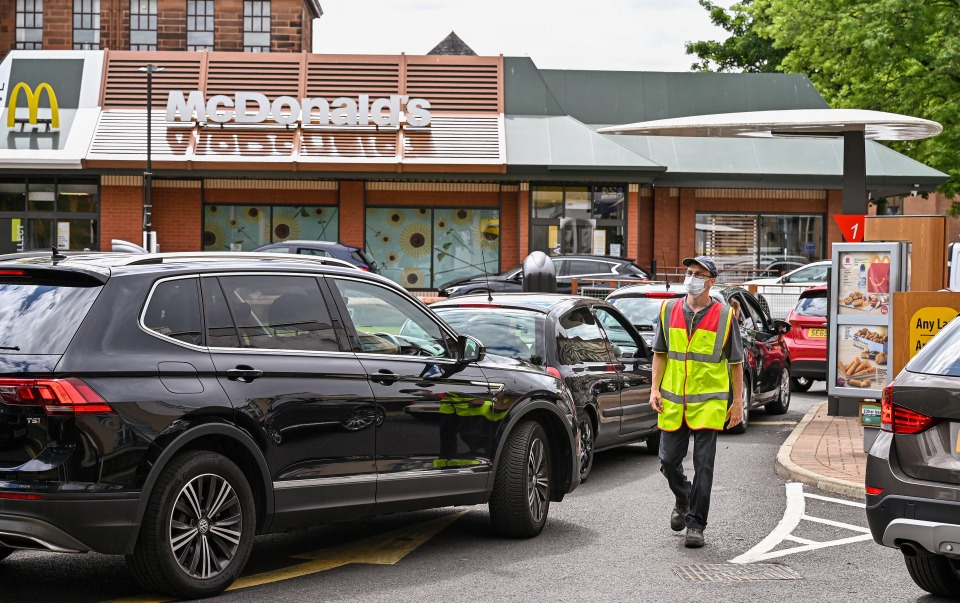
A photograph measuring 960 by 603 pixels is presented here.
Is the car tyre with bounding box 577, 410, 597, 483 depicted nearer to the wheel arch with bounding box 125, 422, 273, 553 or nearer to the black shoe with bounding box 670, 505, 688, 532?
the black shoe with bounding box 670, 505, 688, 532

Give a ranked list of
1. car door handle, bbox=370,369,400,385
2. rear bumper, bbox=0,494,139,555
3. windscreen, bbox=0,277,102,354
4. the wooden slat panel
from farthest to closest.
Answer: the wooden slat panel → car door handle, bbox=370,369,400,385 → windscreen, bbox=0,277,102,354 → rear bumper, bbox=0,494,139,555

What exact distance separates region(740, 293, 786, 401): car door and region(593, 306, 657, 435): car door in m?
3.08

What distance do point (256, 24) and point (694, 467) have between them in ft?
172

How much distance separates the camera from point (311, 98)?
34000 mm

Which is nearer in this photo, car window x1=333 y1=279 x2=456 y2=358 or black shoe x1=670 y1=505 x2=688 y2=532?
car window x1=333 y1=279 x2=456 y2=358

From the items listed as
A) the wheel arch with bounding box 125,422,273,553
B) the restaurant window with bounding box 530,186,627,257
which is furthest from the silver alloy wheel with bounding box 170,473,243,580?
the restaurant window with bounding box 530,186,627,257

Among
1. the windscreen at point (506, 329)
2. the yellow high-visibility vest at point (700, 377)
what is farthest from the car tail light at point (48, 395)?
the windscreen at point (506, 329)

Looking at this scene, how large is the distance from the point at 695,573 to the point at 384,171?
26.6m

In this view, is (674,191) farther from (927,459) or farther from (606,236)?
(927,459)

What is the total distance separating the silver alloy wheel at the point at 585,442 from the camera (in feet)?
34.1

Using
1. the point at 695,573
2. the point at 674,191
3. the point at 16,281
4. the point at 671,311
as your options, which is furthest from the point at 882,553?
the point at 674,191

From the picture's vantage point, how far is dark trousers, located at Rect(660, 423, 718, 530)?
8008mm

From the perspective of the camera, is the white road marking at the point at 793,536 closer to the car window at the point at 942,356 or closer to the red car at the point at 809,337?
the car window at the point at 942,356

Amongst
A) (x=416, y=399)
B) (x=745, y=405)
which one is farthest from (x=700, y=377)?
(x=745, y=405)
